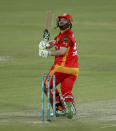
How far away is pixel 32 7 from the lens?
33.1m

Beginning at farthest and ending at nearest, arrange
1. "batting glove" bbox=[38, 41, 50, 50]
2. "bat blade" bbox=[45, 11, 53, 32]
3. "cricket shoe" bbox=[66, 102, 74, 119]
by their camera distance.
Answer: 1. "bat blade" bbox=[45, 11, 53, 32]
2. "batting glove" bbox=[38, 41, 50, 50]
3. "cricket shoe" bbox=[66, 102, 74, 119]

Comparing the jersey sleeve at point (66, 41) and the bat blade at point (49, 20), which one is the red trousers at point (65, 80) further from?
the bat blade at point (49, 20)

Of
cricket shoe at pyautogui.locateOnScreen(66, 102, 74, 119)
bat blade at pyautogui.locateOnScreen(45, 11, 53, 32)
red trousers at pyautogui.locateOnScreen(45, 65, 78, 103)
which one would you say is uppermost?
bat blade at pyautogui.locateOnScreen(45, 11, 53, 32)

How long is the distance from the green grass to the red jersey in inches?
41.3

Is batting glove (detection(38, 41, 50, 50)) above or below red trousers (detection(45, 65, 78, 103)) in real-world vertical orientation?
above

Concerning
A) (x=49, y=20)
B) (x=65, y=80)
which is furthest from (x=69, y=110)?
(x=49, y=20)

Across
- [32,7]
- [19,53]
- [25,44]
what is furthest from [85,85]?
[32,7]

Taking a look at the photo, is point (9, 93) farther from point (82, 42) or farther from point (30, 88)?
point (82, 42)

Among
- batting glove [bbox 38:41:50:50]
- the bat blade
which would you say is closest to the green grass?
batting glove [bbox 38:41:50:50]

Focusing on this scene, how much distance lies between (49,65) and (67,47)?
6695 mm

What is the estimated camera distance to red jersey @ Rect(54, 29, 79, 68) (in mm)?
10406

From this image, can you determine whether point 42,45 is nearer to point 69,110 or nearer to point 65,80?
point 65,80

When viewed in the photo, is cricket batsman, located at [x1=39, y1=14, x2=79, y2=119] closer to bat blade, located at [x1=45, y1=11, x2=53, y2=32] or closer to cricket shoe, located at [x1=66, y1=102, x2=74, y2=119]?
cricket shoe, located at [x1=66, y1=102, x2=74, y2=119]

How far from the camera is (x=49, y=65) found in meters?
17.1
